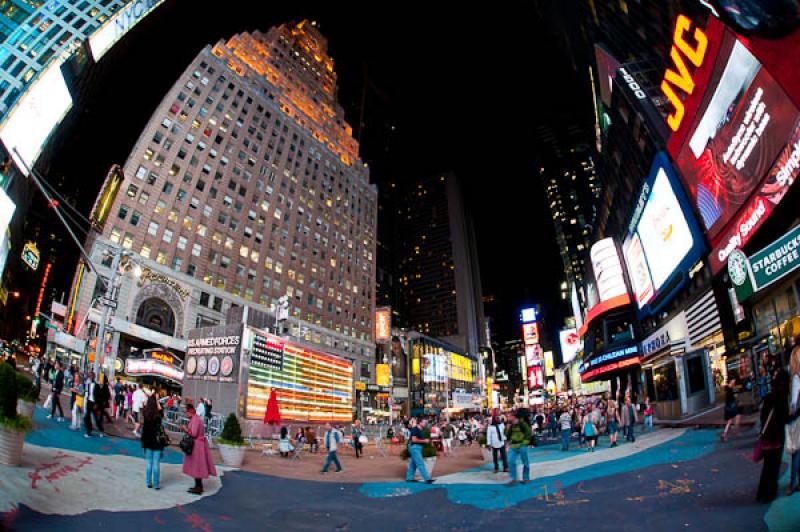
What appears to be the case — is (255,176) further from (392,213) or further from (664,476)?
(392,213)

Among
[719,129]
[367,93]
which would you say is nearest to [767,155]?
[719,129]

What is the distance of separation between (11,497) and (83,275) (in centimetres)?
4660

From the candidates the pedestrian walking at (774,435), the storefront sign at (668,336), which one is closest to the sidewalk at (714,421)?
the storefront sign at (668,336)

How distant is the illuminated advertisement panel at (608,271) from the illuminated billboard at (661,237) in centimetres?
472

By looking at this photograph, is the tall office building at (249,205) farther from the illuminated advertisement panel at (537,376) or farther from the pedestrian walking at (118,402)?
the illuminated advertisement panel at (537,376)

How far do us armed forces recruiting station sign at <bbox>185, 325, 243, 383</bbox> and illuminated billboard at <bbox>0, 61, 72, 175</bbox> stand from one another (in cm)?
1463

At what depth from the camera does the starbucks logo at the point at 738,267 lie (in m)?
18.5

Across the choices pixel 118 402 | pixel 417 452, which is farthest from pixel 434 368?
pixel 417 452

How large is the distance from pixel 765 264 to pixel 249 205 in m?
62.8

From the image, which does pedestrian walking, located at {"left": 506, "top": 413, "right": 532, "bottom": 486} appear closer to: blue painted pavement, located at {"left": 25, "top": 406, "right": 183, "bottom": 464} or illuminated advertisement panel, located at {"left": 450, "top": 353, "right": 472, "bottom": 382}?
blue painted pavement, located at {"left": 25, "top": 406, "right": 183, "bottom": 464}

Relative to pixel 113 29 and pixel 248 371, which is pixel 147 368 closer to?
pixel 248 371

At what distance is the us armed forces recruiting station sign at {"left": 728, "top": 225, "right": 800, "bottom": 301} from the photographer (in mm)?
15070

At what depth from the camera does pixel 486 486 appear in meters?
11.9

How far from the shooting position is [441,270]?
178375 millimetres
